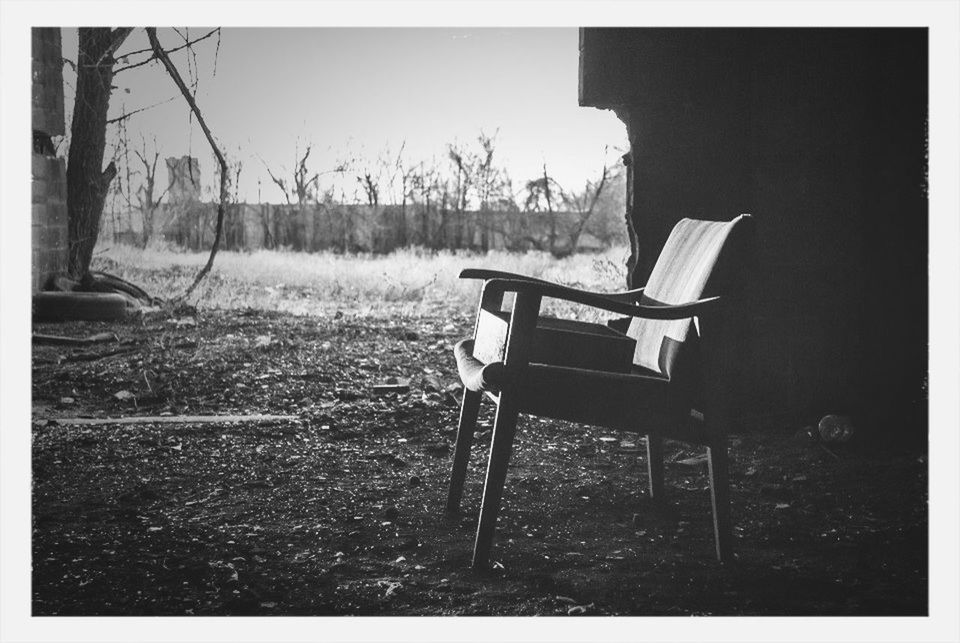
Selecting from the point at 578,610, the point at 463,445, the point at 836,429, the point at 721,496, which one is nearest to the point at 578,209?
the point at 836,429

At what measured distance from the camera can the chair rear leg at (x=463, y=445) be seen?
2.69 m

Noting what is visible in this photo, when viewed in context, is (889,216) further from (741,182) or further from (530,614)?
(530,614)

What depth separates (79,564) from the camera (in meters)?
2.36

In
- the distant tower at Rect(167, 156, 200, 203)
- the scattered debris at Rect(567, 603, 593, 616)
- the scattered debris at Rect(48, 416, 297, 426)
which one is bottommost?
the scattered debris at Rect(567, 603, 593, 616)

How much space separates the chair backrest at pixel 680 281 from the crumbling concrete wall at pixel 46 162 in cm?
462

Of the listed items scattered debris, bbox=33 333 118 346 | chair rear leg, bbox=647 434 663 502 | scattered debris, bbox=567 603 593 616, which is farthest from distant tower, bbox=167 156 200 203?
scattered debris, bbox=567 603 593 616

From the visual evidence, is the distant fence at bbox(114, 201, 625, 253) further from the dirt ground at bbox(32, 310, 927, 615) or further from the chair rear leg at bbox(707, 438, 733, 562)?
the chair rear leg at bbox(707, 438, 733, 562)

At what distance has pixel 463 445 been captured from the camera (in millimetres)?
2725

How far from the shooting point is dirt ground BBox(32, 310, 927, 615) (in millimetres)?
2201

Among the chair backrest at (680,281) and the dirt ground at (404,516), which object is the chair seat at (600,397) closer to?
the chair backrest at (680,281)

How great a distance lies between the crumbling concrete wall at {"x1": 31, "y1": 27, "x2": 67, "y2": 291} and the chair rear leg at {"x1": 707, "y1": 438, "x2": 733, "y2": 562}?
503cm

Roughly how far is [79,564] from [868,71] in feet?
11.0

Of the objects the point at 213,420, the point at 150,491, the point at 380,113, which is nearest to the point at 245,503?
the point at 150,491
